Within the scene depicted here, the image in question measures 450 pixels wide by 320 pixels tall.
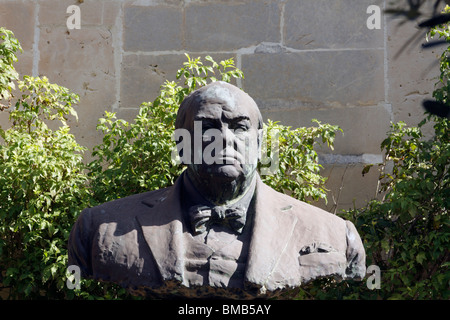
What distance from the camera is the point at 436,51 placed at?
21.4ft

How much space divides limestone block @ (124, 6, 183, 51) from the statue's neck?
268cm

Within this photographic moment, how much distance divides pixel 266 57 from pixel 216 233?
9.20 feet

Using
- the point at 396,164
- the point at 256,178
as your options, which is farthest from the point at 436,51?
the point at 256,178

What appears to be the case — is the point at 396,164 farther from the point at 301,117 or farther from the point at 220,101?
the point at 220,101

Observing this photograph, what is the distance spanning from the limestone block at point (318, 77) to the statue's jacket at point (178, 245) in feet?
7.98

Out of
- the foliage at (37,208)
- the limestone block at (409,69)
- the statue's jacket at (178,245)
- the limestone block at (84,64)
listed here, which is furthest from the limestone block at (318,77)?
the statue's jacket at (178,245)

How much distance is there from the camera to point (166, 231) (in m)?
3.86

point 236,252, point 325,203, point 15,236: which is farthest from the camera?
point 325,203

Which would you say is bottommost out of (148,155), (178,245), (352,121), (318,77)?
(178,245)

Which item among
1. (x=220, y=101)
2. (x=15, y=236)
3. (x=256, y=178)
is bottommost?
(x=15, y=236)

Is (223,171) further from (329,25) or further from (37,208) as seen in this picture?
(329,25)

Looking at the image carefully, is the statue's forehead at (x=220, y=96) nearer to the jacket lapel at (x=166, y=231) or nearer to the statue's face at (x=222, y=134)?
the statue's face at (x=222, y=134)

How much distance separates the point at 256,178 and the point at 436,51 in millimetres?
2929

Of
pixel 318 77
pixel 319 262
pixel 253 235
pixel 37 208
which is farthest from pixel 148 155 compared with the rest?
pixel 319 262
